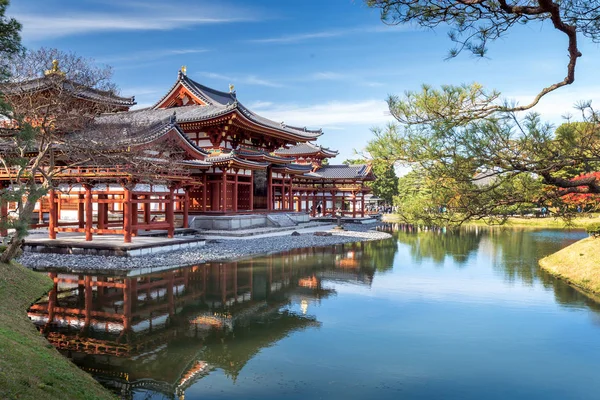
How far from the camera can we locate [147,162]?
59.8ft

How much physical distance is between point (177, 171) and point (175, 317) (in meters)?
10.9

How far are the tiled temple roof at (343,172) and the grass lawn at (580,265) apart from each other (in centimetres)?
2281

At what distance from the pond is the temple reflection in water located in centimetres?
3

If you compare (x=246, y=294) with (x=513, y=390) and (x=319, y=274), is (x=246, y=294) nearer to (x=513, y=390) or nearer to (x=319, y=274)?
(x=319, y=274)

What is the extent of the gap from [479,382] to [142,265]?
11913 millimetres

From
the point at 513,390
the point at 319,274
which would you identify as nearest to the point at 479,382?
the point at 513,390

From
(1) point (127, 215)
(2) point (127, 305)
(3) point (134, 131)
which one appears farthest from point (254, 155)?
(2) point (127, 305)

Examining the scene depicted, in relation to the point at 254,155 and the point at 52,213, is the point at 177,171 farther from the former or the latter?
the point at 254,155

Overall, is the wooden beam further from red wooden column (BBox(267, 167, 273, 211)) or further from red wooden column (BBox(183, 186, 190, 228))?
red wooden column (BBox(267, 167, 273, 211))

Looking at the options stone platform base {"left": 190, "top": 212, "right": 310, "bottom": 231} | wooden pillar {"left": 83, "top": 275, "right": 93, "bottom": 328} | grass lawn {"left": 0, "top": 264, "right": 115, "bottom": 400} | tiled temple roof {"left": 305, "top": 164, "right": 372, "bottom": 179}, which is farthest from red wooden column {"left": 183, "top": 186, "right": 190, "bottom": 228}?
tiled temple roof {"left": 305, "top": 164, "right": 372, "bottom": 179}

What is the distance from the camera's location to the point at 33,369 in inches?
238

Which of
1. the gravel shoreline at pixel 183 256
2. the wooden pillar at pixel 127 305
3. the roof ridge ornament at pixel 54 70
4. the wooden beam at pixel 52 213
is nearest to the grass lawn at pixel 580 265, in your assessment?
the gravel shoreline at pixel 183 256

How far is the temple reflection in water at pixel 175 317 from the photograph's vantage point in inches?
291

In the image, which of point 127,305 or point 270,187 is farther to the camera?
point 270,187
